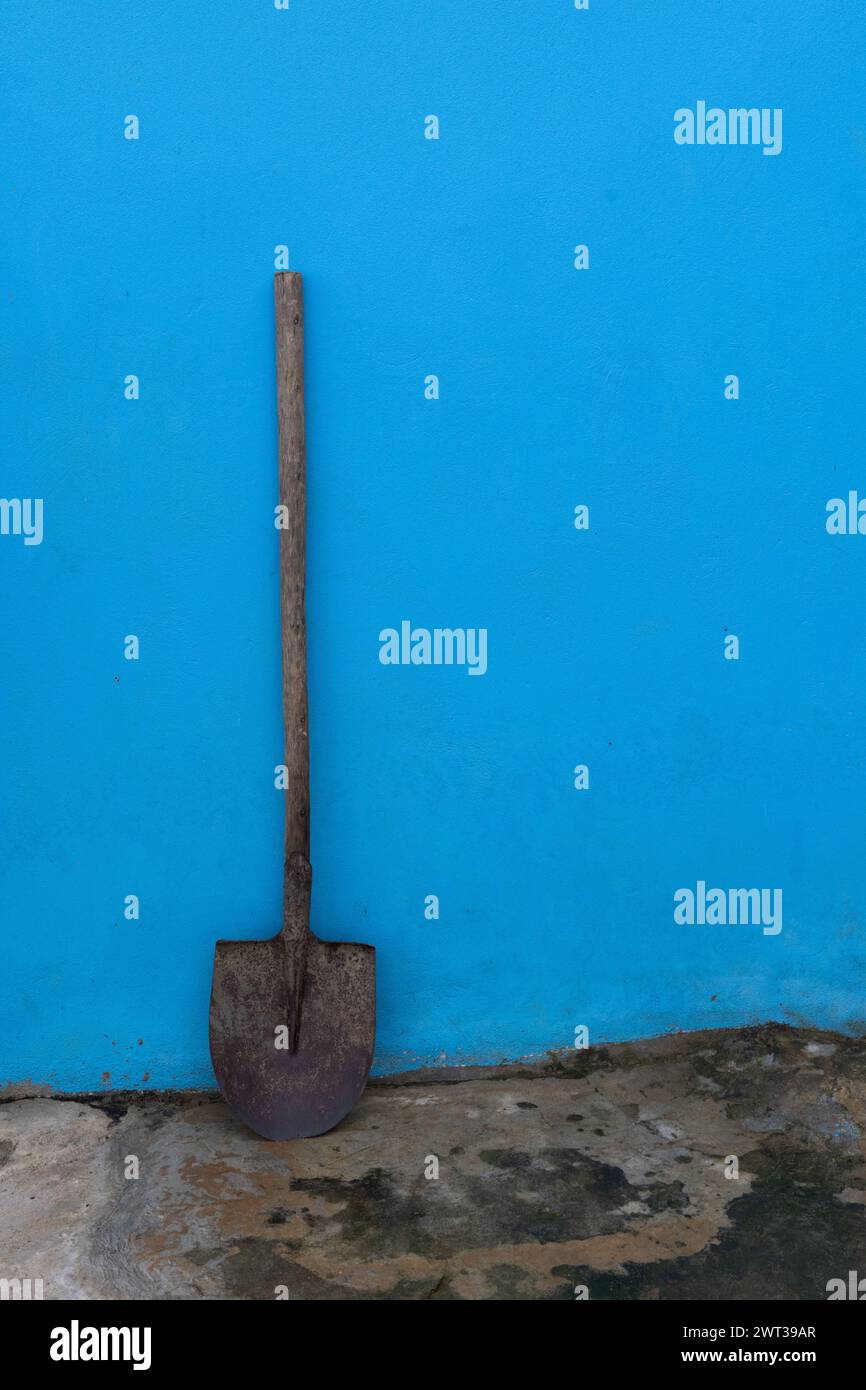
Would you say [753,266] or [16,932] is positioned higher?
[753,266]

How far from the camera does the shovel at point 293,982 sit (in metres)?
2.91

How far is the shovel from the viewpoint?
2.91 meters

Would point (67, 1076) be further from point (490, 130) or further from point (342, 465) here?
point (490, 130)

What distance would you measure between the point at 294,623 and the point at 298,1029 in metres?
1.03

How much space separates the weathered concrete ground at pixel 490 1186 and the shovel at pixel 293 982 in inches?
4.1

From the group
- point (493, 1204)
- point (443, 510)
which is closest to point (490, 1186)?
point (493, 1204)

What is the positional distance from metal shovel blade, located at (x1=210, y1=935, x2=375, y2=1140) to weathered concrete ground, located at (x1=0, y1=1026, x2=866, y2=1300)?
100 millimetres

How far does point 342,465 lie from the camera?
118 inches

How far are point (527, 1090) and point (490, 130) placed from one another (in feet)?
8.06

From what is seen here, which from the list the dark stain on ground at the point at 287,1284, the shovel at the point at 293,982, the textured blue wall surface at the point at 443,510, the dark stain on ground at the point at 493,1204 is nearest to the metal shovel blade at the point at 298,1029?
the shovel at the point at 293,982

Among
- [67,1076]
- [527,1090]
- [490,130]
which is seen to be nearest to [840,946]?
[527,1090]

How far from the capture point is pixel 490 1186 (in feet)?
8.69

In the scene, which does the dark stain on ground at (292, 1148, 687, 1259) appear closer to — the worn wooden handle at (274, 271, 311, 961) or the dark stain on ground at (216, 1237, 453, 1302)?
the dark stain on ground at (216, 1237, 453, 1302)

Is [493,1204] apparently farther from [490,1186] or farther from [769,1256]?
[769,1256]
